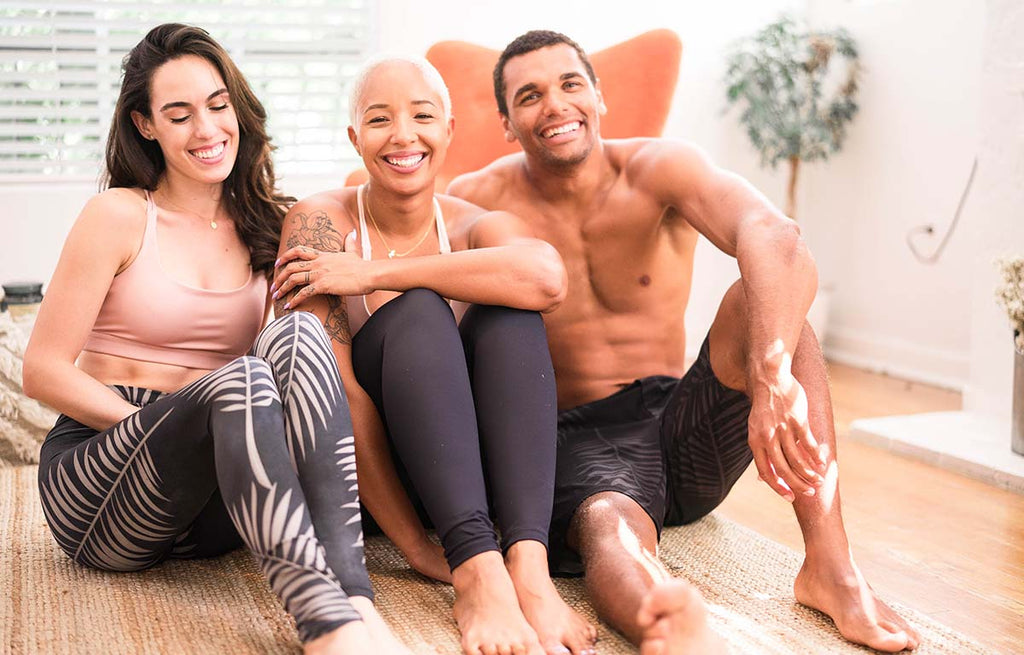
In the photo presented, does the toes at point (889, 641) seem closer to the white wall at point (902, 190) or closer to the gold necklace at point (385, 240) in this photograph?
the gold necklace at point (385, 240)

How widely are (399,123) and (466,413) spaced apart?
53 centimetres

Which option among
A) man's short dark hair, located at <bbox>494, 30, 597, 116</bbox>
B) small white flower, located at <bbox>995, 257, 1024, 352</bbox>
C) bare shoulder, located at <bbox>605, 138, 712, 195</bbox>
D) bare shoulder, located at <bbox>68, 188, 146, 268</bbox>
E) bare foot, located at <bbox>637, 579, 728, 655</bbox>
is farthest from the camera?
small white flower, located at <bbox>995, 257, 1024, 352</bbox>

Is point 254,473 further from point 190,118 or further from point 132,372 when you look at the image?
point 190,118

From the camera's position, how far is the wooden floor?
1.69m

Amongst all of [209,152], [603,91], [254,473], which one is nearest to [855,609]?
[254,473]

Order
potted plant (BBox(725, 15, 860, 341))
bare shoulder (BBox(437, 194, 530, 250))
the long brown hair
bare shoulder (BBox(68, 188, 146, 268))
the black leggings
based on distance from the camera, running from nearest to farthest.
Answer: the black leggings, bare shoulder (BBox(68, 188, 146, 268)), the long brown hair, bare shoulder (BBox(437, 194, 530, 250)), potted plant (BBox(725, 15, 860, 341))

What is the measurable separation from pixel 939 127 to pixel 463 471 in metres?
2.86

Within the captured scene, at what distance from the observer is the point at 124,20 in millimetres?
3383

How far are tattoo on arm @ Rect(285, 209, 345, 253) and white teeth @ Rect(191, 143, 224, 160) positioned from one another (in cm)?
16

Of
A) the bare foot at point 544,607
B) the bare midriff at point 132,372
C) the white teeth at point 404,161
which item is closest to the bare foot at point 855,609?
the bare foot at point 544,607

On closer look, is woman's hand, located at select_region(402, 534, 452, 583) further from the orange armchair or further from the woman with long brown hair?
the orange armchair

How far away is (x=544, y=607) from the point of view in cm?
142

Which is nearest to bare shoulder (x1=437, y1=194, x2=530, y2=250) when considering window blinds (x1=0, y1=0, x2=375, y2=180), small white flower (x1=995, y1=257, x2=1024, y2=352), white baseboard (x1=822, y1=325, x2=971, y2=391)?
small white flower (x1=995, y1=257, x2=1024, y2=352)

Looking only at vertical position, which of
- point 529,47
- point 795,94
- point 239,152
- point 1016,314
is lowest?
point 1016,314
